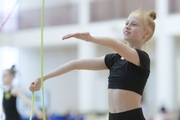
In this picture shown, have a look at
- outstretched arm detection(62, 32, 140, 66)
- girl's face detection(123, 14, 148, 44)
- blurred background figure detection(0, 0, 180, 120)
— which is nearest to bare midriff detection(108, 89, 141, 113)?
outstretched arm detection(62, 32, 140, 66)

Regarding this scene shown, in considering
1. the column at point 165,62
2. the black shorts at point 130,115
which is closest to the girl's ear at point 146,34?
the black shorts at point 130,115

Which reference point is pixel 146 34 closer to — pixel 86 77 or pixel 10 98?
pixel 10 98

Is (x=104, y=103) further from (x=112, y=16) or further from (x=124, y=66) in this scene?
(x=124, y=66)

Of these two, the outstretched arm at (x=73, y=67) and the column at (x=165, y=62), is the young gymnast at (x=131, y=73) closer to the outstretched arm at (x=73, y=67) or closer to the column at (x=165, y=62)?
the outstretched arm at (x=73, y=67)

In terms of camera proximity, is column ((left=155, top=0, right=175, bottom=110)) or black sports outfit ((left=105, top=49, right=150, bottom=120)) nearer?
black sports outfit ((left=105, top=49, right=150, bottom=120))

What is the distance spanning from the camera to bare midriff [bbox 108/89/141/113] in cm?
265

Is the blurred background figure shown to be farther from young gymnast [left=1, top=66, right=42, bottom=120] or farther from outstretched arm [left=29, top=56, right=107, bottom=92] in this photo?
outstretched arm [left=29, top=56, right=107, bottom=92]

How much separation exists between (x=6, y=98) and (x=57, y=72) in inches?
87.4

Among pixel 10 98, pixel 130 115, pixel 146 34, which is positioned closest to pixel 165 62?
pixel 10 98

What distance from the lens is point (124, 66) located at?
268cm

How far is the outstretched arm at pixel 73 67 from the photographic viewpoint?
283 centimetres

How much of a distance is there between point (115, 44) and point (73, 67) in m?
0.50

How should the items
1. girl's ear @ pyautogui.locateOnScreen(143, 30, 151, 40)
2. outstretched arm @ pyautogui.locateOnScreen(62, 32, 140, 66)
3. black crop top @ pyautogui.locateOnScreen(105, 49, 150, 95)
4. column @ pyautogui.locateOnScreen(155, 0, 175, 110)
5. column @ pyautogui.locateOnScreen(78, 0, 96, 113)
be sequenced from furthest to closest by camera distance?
column @ pyautogui.locateOnScreen(78, 0, 96, 113) < column @ pyautogui.locateOnScreen(155, 0, 175, 110) < girl's ear @ pyautogui.locateOnScreen(143, 30, 151, 40) < black crop top @ pyautogui.locateOnScreen(105, 49, 150, 95) < outstretched arm @ pyautogui.locateOnScreen(62, 32, 140, 66)

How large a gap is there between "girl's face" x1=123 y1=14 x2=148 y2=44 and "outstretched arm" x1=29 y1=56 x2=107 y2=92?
24cm
